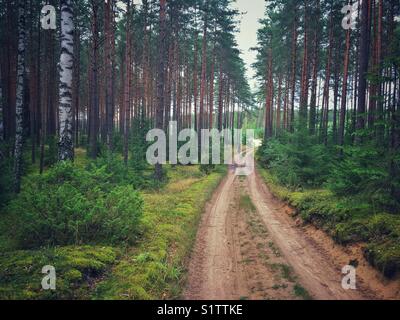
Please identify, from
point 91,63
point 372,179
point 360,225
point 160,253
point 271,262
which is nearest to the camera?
point 160,253

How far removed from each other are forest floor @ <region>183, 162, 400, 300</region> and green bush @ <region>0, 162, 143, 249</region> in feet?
8.24

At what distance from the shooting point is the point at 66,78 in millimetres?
8727

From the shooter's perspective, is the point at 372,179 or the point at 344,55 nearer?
the point at 372,179

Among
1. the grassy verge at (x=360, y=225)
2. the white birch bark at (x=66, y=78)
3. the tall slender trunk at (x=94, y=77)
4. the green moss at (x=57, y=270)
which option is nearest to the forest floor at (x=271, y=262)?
the grassy verge at (x=360, y=225)

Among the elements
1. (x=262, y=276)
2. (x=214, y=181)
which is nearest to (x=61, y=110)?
(x=262, y=276)

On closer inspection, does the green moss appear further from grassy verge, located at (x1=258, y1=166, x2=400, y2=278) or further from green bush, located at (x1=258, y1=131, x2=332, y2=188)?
green bush, located at (x1=258, y1=131, x2=332, y2=188)

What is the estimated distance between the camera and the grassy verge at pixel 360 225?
6.82 m

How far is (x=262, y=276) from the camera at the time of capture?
6.95 meters

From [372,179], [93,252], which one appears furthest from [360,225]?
[93,252]

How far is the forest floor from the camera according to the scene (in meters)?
6.19

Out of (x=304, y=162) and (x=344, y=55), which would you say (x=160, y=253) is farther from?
(x=344, y=55)

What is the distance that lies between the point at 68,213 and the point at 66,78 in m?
4.42
